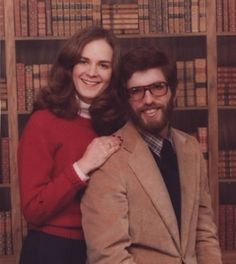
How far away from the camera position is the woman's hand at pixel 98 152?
2064 millimetres

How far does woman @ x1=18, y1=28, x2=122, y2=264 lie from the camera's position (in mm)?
2100

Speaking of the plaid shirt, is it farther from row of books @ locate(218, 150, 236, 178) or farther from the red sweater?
row of books @ locate(218, 150, 236, 178)

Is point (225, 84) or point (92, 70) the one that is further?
point (225, 84)

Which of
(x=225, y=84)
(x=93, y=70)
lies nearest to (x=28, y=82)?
(x=225, y=84)

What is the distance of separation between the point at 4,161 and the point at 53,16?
0.89 m

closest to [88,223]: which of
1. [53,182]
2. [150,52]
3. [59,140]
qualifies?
[53,182]

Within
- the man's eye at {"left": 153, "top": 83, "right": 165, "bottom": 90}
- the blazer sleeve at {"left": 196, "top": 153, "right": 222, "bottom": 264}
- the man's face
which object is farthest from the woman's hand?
the blazer sleeve at {"left": 196, "top": 153, "right": 222, "bottom": 264}

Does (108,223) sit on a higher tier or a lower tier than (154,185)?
lower

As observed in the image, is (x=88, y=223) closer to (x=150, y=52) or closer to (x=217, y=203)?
(x=150, y=52)

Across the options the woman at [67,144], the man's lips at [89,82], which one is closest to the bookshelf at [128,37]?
the woman at [67,144]

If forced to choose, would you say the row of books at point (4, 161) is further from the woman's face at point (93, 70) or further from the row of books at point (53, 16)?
the woman's face at point (93, 70)

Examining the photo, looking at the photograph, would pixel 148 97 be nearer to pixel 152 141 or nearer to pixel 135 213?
pixel 152 141

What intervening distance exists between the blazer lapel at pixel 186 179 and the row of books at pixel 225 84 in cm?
125

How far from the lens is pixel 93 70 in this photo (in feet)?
7.43
